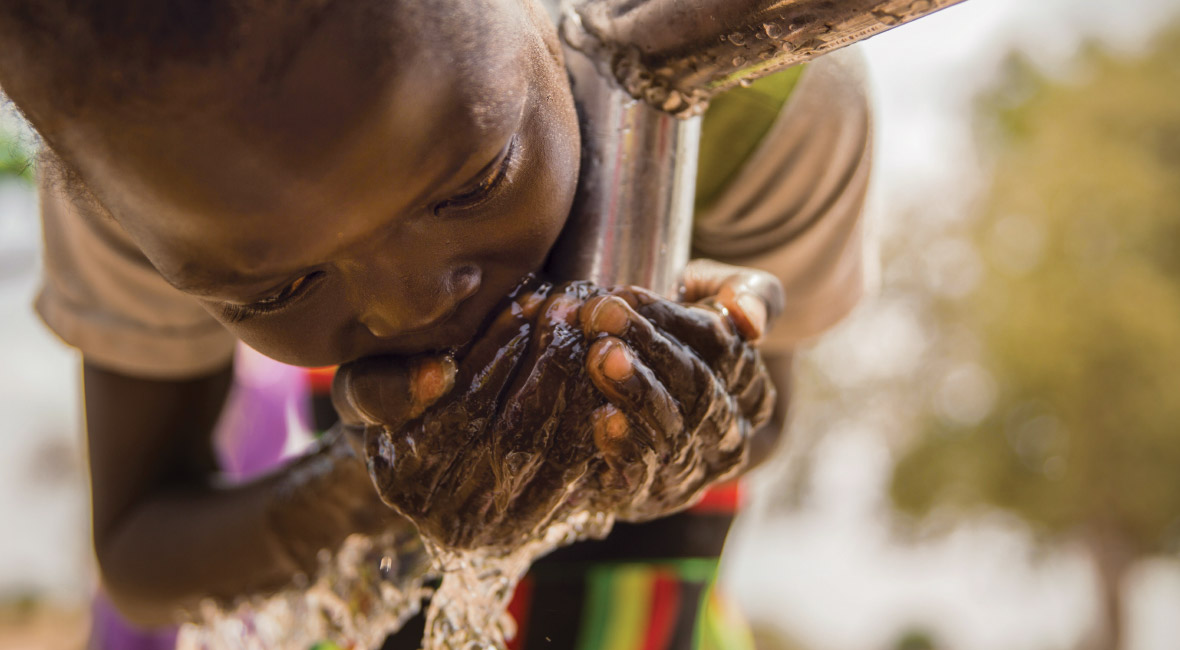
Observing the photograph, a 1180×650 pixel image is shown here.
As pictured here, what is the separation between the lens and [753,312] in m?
0.35

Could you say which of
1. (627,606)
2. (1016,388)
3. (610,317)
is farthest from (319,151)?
(1016,388)

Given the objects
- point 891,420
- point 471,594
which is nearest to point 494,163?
point 471,594

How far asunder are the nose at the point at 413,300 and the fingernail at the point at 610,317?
47 mm

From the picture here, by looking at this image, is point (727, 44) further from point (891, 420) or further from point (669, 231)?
point (891, 420)

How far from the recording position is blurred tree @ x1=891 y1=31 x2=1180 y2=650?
301 centimetres

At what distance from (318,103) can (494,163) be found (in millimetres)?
63

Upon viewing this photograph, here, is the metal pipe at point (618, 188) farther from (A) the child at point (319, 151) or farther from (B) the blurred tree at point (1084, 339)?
(B) the blurred tree at point (1084, 339)

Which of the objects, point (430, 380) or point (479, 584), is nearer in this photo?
point (430, 380)

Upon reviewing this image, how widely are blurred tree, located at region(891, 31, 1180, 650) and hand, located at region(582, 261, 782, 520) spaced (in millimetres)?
3068

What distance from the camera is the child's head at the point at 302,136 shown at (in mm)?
246

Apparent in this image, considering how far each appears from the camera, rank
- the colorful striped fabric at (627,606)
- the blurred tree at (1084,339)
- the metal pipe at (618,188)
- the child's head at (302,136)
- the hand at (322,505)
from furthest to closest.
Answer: the blurred tree at (1084,339) → the colorful striped fabric at (627,606) → the hand at (322,505) → the metal pipe at (618,188) → the child's head at (302,136)

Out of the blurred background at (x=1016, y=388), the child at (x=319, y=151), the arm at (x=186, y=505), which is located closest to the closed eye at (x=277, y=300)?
the child at (x=319, y=151)

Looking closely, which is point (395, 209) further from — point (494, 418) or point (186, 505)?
point (186, 505)

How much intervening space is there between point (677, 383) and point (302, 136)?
15cm
